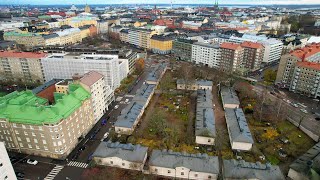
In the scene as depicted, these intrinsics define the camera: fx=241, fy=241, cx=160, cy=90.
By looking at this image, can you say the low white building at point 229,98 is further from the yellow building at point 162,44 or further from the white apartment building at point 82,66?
the yellow building at point 162,44

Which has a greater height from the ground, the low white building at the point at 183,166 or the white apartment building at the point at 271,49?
the white apartment building at the point at 271,49

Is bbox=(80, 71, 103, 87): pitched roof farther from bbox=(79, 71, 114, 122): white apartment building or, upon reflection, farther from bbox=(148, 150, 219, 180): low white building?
bbox=(148, 150, 219, 180): low white building

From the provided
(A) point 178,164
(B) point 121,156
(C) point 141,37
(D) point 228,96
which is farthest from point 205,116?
(C) point 141,37

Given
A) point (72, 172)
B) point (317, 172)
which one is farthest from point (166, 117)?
point (317, 172)

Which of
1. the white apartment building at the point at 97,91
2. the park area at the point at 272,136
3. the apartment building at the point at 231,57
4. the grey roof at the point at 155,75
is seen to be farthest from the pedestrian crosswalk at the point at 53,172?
the apartment building at the point at 231,57

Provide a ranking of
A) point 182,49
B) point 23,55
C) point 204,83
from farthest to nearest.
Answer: point 182,49 < point 23,55 < point 204,83

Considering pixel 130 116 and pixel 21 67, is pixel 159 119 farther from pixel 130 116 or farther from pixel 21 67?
pixel 21 67

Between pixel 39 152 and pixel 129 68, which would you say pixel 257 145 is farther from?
pixel 129 68
